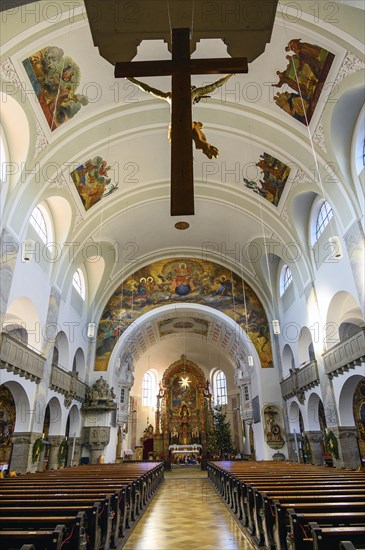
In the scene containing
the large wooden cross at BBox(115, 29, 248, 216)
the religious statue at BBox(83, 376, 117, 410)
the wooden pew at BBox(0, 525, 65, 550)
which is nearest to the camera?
the wooden pew at BBox(0, 525, 65, 550)

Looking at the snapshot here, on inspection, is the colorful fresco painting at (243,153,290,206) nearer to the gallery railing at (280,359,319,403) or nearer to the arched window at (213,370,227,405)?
the gallery railing at (280,359,319,403)

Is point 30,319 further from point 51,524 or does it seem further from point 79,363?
point 51,524

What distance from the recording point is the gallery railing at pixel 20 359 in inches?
374

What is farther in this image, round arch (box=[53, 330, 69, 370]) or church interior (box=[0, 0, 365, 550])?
round arch (box=[53, 330, 69, 370])

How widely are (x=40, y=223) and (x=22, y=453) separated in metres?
6.97

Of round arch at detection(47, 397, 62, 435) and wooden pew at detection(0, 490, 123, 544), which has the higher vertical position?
round arch at detection(47, 397, 62, 435)

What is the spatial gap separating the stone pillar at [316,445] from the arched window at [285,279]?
6065 mm

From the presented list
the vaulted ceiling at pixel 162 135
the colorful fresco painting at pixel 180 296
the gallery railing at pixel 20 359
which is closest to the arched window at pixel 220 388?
the colorful fresco painting at pixel 180 296

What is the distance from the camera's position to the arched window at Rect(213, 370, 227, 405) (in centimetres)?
2814

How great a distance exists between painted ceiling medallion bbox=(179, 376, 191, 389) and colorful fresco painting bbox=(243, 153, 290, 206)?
58.8 ft

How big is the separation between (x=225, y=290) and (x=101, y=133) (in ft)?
33.6

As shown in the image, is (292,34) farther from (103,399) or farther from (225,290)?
(103,399)

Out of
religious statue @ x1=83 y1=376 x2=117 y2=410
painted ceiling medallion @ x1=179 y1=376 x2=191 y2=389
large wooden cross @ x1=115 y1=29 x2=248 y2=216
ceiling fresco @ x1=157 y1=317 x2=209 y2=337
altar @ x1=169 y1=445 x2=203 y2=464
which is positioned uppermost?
ceiling fresco @ x1=157 y1=317 x2=209 y2=337

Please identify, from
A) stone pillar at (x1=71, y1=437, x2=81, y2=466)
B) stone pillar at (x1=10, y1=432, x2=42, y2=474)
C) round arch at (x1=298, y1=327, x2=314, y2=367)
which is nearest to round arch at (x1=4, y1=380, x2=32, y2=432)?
stone pillar at (x1=10, y1=432, x2=42, y2=474)
